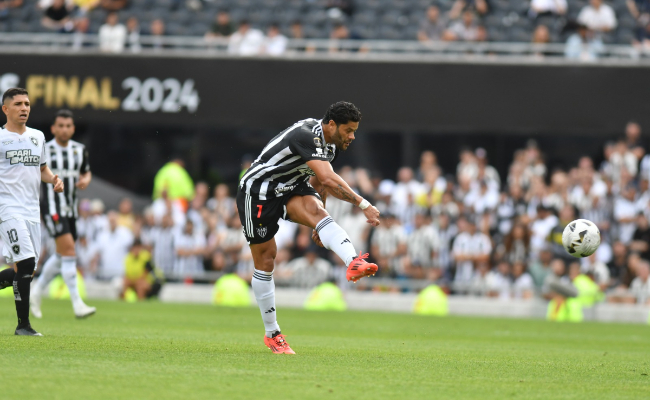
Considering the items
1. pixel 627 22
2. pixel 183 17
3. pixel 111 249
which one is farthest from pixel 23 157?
pixel 627 22

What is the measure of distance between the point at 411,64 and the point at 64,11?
9.25 meters

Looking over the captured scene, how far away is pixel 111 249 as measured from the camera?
21.2 m

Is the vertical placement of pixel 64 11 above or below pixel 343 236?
above

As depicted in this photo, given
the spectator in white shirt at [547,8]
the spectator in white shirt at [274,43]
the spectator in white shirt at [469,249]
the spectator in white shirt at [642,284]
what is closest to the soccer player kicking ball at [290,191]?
the spectator in white shirt at [469,249]

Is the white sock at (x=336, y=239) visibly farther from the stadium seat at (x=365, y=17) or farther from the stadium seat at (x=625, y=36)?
the stadium seat at (x=625, y=36)

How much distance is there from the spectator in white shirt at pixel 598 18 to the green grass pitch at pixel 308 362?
9.64m

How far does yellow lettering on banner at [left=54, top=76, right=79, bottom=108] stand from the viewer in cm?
2272

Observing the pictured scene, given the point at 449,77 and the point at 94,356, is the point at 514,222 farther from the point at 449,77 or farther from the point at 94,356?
the point at 94,356

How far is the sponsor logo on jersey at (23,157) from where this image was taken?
916cm

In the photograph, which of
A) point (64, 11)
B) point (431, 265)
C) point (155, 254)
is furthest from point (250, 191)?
point (64, 11)

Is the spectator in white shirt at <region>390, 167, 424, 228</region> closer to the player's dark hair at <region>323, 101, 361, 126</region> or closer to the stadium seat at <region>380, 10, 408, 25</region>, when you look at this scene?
the stadium seat at <region>380, 10, 408, 25</region>

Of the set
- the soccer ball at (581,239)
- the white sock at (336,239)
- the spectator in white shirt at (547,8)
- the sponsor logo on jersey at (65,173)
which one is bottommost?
the white sock at (336,239)

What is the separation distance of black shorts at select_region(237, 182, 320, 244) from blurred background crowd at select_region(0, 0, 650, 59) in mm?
14071

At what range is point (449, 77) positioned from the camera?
21781 mm
